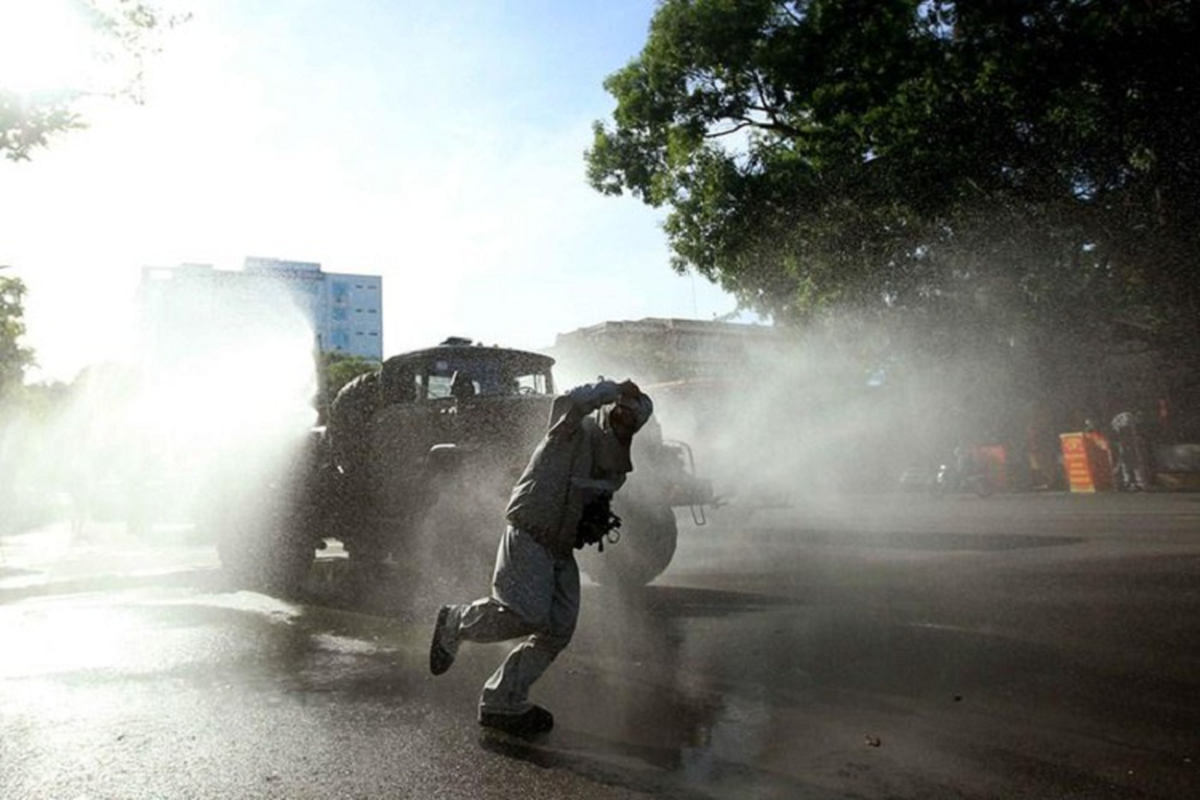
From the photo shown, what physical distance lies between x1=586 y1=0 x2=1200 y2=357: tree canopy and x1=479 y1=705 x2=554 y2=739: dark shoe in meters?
11.3

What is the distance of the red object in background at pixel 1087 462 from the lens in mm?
22984

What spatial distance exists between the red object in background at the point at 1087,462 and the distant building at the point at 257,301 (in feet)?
216

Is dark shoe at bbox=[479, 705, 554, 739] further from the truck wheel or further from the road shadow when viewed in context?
the truck wheel

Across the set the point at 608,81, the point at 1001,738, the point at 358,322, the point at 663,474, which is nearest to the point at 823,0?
the point at 608,81

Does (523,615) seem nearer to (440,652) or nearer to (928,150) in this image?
(440,652)

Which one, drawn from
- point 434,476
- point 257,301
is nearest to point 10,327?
point 434,476

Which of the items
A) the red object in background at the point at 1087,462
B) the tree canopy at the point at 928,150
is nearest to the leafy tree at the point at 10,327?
the tree canopy at the point at 928,150

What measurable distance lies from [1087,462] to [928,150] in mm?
14164

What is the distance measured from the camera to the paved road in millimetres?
3514

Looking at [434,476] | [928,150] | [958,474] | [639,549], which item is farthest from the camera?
[958,474]

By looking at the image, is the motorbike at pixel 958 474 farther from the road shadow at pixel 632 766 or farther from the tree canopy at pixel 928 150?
the road shadow at pixel 632 766

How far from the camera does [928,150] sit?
1319 centimetres

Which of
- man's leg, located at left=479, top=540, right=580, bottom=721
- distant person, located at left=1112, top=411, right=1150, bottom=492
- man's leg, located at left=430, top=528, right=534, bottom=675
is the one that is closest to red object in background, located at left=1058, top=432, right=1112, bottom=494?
distant person, located at left=1112, top=411, right=1150, bottom=492

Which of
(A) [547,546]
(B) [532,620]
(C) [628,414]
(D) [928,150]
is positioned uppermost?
(D) [928,150]
